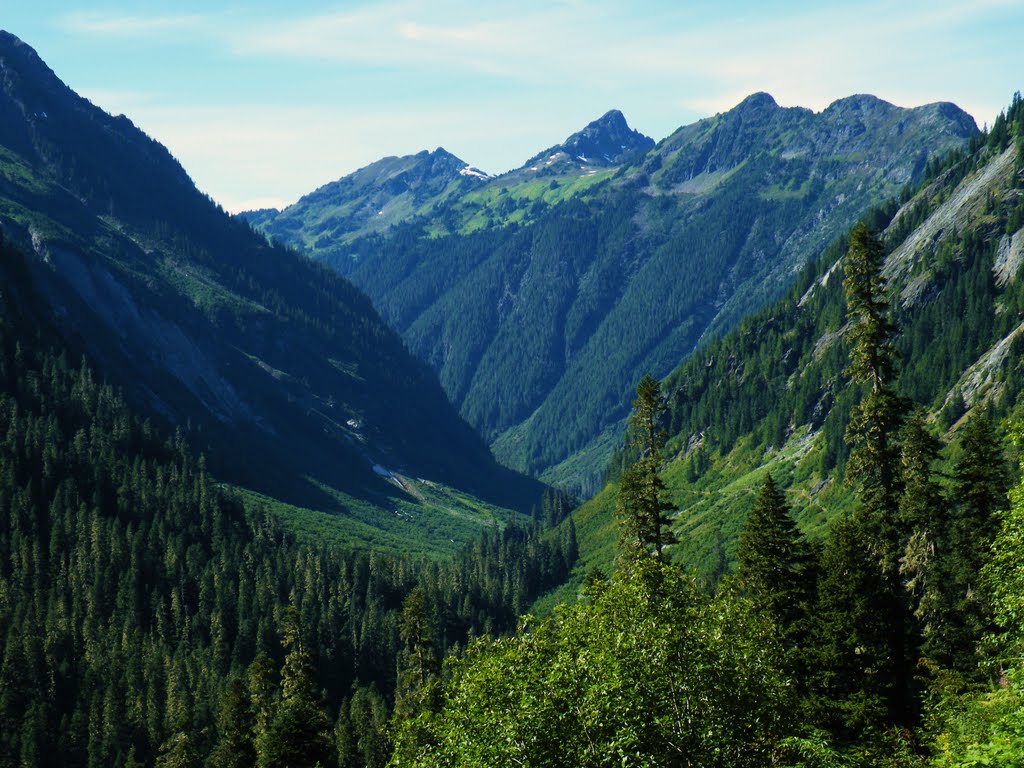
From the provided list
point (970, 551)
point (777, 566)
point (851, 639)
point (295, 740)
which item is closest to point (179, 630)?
point (295, 740)

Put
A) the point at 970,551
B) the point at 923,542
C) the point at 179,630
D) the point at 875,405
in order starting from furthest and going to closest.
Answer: the point at 179,630 → the point at 923,542 → the point at 970,551 → the point at 875,405

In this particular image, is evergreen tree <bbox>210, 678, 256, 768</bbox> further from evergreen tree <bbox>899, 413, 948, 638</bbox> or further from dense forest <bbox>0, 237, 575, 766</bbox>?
evergreen tree <bbox>899, 413, 948, 638</bbox>

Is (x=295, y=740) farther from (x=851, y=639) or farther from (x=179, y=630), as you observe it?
(x=179, y=630)

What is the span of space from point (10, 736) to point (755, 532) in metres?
103

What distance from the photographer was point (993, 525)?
58.1 m

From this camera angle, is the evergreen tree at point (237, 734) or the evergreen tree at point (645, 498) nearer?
the evergreen tree at point (645, 498)

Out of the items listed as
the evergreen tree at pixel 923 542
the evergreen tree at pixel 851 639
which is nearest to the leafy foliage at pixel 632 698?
the evergreen tree at pixel 851 639

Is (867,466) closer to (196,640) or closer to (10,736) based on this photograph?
(10,736)

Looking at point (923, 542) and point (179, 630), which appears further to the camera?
point (179, 630)

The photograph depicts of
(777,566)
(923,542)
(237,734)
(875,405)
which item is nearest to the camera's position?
(875,405)

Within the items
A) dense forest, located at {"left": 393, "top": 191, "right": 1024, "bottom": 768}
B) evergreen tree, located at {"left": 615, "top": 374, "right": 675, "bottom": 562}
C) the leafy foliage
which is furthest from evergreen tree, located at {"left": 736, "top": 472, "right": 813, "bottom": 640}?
the leafy foliage

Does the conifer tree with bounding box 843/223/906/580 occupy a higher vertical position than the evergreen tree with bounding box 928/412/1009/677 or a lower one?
higher

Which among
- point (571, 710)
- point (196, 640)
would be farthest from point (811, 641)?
point (196, 640)

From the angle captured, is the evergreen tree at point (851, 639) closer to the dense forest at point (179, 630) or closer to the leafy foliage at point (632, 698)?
the leafy foliage at point (632, 698)
